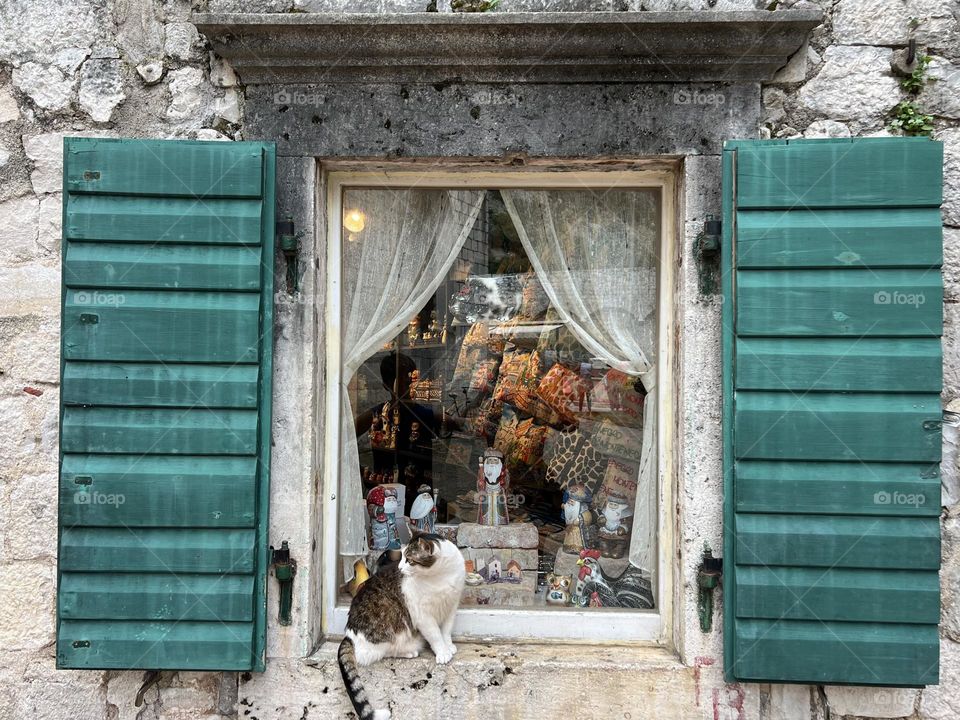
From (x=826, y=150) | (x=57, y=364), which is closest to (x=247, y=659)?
(x=57, y=364)

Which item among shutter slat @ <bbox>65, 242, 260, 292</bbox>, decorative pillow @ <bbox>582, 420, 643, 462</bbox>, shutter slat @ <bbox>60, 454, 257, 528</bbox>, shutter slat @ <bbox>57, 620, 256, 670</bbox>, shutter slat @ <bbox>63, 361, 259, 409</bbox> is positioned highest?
shutter slat @ <bbox>65, 242, 260, 292</bbox>

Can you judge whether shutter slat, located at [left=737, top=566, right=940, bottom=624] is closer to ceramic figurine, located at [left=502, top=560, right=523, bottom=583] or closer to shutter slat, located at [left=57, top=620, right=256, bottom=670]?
ceramic figurine, located at [left=502, top=560, right=523, bottom=583]

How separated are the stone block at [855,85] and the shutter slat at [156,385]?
8.43 feet

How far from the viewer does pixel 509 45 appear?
8.11ft

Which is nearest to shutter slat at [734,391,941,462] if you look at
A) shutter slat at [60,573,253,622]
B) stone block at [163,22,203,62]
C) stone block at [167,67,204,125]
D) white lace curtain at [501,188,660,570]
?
white lace curtain at [501,188,660,570]

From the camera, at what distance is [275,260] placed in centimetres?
257

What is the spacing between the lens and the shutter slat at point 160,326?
2.40 metres

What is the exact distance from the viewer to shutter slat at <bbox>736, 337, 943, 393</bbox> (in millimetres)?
2305

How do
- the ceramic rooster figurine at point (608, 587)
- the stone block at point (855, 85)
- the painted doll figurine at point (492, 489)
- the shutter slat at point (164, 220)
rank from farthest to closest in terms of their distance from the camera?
the painted doll figurine at point (492, 489)
the ceramic rooster figurine at point (608, 587)
the stone block at point (855, 85)
the shutter slat at point (164, 220)

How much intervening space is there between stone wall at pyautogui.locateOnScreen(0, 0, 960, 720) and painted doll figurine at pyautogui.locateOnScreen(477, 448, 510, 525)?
594 millimetres

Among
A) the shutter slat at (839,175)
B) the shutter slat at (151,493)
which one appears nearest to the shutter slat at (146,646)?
the shutter slat at (151,493)

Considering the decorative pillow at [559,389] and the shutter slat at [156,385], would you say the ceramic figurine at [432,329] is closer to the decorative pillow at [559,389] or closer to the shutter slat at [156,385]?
the decorative pillow at [559,389]

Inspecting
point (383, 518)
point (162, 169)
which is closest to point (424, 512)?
point (383, 518)

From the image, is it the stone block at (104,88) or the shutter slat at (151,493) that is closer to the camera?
the shutter slat at (151,493)
